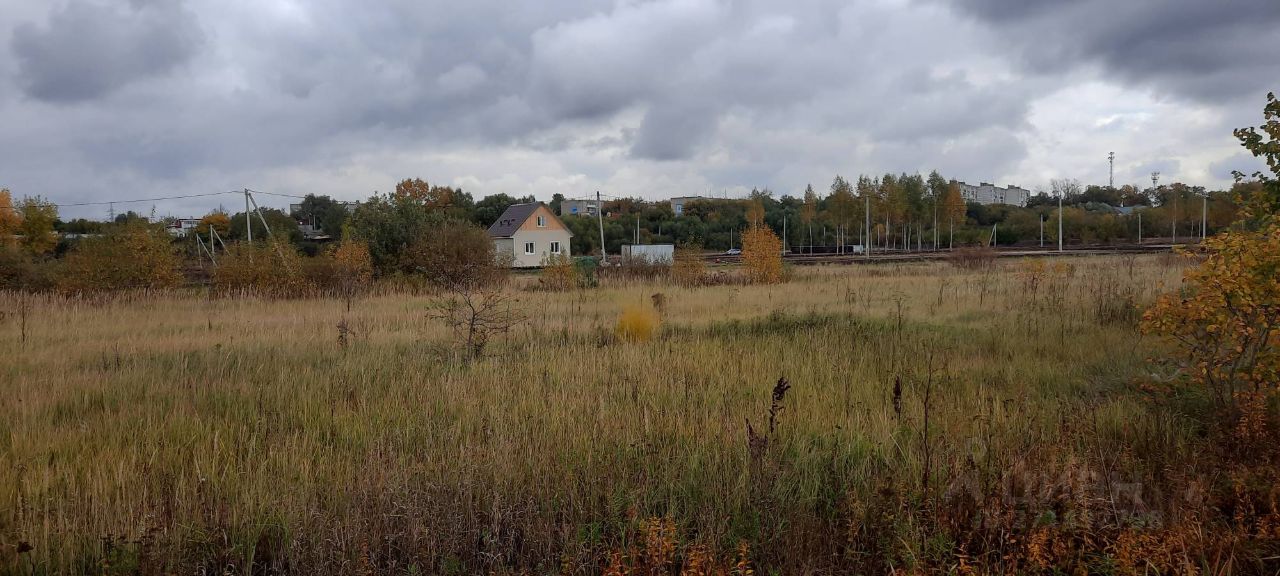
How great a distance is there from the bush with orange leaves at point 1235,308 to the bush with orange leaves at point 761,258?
69.0ft

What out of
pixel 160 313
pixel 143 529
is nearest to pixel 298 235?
pixel 160 313

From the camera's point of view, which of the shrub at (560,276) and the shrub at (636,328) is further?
the shrub at (560,276)

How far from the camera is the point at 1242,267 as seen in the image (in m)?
4.84

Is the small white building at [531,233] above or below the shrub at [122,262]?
above

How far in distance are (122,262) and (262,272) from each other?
358 cm

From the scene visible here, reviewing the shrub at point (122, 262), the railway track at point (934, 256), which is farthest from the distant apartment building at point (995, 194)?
the shrub at point (122, 262)

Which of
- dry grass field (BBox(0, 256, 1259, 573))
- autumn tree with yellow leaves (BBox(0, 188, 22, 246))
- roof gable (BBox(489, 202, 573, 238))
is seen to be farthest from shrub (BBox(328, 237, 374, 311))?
autumn tree with yellow leaves (BBox(0, 188, 22, 246))

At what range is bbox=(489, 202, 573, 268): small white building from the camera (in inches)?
2334

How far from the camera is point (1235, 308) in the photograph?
5.02 metres

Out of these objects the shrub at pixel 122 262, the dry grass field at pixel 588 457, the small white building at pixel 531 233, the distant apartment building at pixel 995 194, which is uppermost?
the distant apartment building at pixel 995 194

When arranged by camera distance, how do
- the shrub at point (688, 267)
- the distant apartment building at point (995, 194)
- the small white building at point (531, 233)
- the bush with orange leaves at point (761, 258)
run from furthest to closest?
the distant apartment building at point (995, 194), the small white building at point (531, 233), the bush with orange leaves at point (761, 258), the shrub at point (688, 267)

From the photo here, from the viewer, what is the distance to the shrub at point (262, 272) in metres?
20.6

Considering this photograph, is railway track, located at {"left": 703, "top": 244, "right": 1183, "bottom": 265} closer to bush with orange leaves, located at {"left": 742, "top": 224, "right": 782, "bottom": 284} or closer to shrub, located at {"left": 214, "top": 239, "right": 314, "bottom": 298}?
bush with orange leaves, located at {"left": 742, "top": 224, "right": 782, "bottom": 284}

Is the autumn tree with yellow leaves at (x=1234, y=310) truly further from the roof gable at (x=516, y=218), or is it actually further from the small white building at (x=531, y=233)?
the roof gable at (x=516, y=218)
